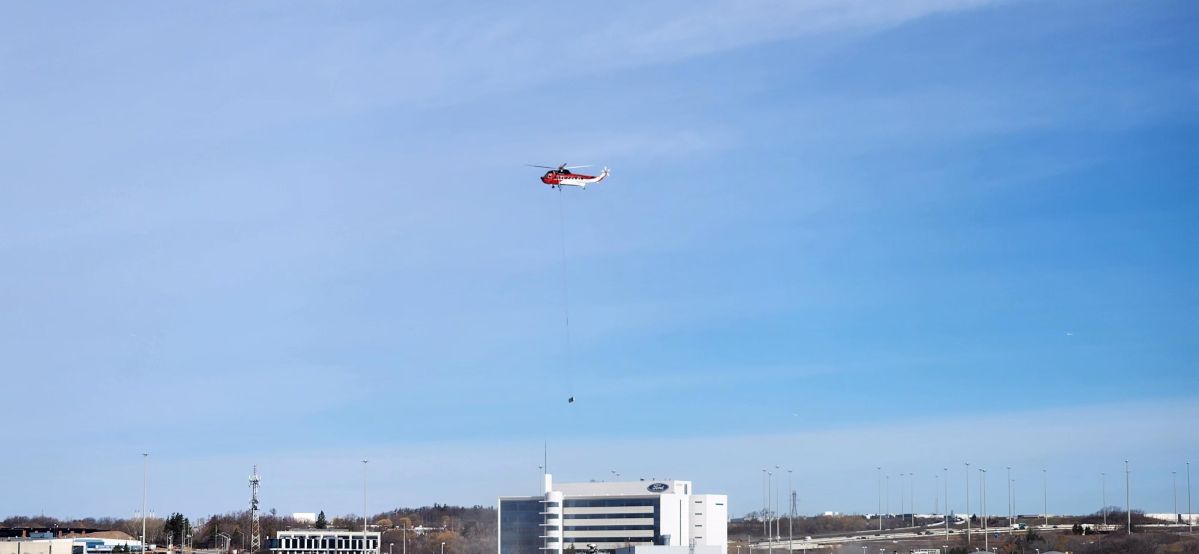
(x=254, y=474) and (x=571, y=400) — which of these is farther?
(x=254, y=474)

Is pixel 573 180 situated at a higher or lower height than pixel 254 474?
higher

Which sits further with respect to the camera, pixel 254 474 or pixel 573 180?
pixel 254 474

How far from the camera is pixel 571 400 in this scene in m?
165

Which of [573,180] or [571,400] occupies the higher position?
[573,180]

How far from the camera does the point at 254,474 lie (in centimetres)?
18638

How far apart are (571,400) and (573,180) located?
85.8ft

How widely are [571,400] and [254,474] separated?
49.0 m

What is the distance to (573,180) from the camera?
158 metres

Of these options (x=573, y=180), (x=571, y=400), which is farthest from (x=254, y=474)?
(x=573, y=180)

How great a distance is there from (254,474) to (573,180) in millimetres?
63075

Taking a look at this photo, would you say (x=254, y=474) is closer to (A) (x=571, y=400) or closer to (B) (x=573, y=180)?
(A) (x=571, y=400)
